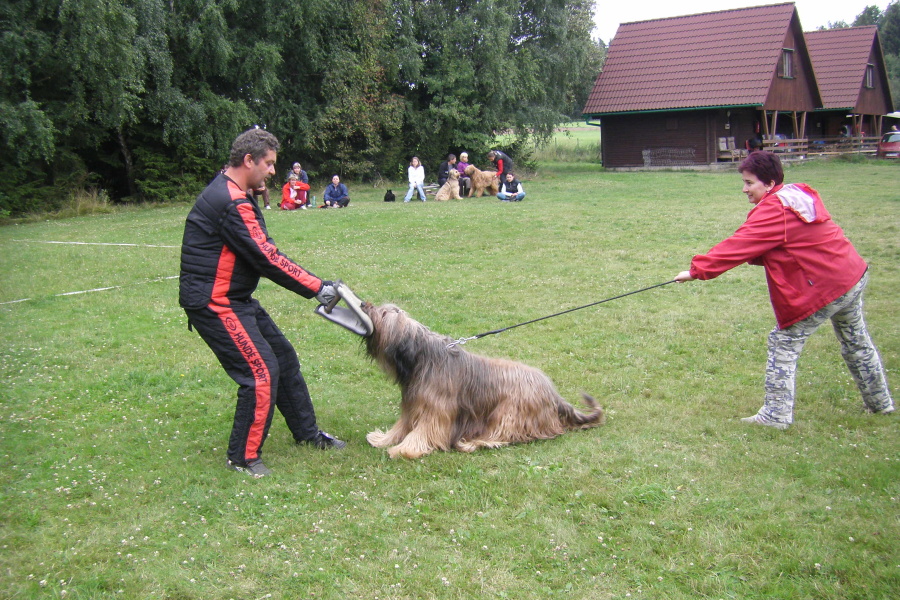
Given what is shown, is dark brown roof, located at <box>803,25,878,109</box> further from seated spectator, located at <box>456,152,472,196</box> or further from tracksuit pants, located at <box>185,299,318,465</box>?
tracksuit pants, located at <box>185,299,318,465</box>

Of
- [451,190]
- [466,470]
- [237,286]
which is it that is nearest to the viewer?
[237,286]

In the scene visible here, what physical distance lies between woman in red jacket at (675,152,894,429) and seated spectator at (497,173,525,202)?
1500 cm

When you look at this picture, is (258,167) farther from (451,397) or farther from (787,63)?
(787,63)

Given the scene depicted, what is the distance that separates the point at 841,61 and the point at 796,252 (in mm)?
41157

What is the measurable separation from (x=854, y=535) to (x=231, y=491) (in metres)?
3.57

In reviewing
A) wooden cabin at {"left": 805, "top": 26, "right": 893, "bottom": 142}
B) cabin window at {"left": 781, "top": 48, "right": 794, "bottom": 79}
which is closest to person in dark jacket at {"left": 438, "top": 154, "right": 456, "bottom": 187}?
cabin window at {"left": 781, "top": 48, "right": 794, "bottom": 79}

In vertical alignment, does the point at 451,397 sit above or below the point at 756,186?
below

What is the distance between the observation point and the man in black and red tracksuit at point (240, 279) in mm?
4414

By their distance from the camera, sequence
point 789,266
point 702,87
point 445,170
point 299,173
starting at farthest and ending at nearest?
point 702,87, point 445,170, point 299,173, point 789,266

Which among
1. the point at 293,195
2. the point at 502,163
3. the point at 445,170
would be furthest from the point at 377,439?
the point at 502,163

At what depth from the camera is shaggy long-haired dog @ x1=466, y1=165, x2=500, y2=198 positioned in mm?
22031

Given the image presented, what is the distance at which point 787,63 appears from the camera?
33.8 m

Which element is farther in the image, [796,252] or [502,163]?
[502,163]

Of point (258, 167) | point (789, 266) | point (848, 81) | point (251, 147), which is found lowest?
point (789, 266)
